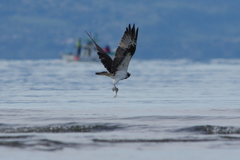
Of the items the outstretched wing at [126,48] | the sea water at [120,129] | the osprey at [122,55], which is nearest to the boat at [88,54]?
the sea water at [120,129]

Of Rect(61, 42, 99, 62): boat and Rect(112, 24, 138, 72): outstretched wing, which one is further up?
Rect(61, 42, 99, 62): boat

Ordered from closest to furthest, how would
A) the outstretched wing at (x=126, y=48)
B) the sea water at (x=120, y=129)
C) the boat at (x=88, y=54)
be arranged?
the sea water at (x=120, y=129) < the outstretched wing at (x=126, y=48) < the boat at (x=88, y=54)

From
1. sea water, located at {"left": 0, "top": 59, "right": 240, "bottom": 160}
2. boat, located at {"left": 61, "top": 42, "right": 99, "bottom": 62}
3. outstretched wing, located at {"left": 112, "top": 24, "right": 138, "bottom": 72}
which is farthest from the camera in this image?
boat, located at {"left": 61, "top": 42, "right": 99, "bottom": 62}

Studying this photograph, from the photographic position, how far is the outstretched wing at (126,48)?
1524 cm

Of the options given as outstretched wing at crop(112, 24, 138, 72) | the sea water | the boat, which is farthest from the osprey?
the boat

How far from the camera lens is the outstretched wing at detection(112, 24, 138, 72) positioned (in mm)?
15242

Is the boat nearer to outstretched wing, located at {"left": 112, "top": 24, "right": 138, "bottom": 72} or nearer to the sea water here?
the sea water

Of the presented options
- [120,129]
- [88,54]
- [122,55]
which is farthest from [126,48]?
[88,54]

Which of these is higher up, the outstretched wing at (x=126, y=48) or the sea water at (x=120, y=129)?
the outstretched wing at (x=126, y=48)

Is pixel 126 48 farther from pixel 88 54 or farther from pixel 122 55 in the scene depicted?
pixel 88 54

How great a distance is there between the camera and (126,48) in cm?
1545

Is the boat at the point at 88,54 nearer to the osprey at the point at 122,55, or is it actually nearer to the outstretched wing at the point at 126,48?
the osprey at the point at 122,55

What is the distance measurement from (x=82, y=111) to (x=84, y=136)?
4756 millimetres

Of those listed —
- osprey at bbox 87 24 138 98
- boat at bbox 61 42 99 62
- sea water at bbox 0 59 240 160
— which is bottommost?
sea water at bbox 0 59 240 160
